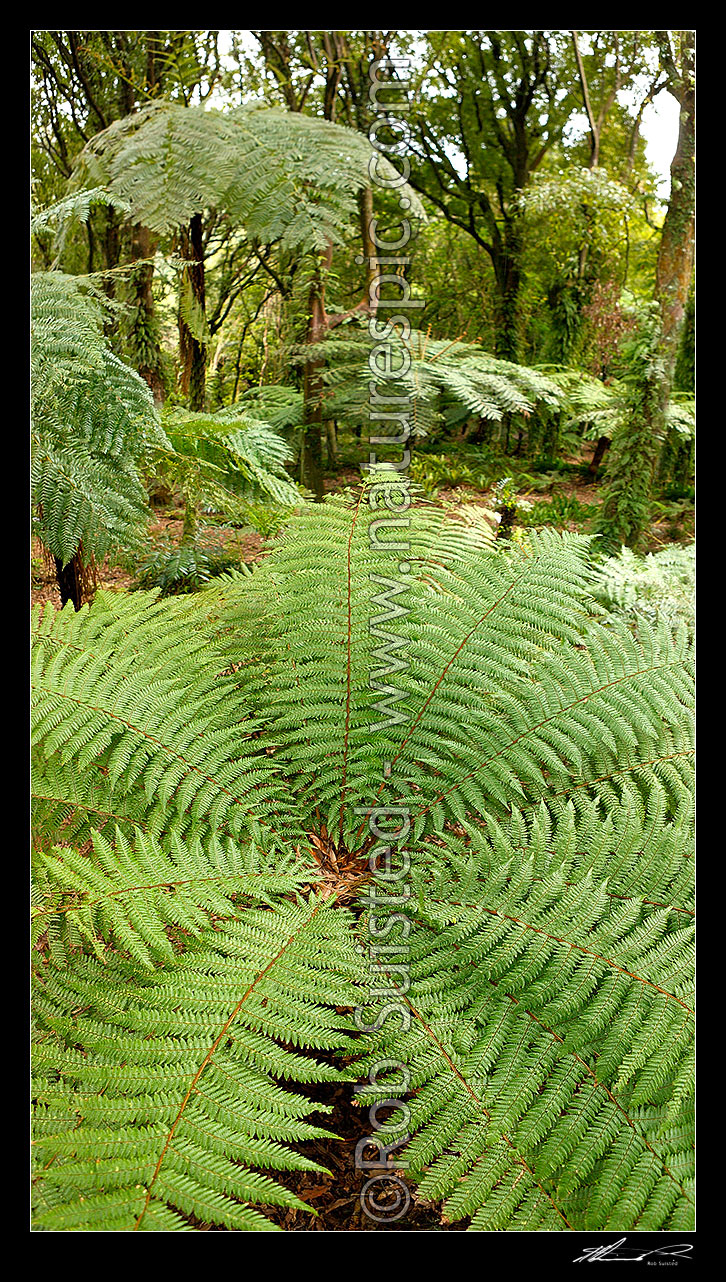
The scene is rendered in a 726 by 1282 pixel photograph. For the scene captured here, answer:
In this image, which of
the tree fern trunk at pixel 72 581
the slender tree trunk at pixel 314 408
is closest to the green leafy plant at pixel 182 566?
A: the tree fern trunk at pixel 72 581

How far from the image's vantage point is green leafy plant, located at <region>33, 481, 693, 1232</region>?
28.6 inches

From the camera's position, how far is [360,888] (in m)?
1.12

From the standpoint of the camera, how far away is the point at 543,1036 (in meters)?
0.84

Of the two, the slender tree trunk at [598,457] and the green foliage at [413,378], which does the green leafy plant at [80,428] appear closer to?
the green foliage at [413,378]

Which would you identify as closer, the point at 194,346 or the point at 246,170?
the point at 246,170

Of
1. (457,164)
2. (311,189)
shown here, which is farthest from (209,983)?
(457,164)

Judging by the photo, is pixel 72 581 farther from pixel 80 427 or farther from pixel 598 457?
pixel 598 457

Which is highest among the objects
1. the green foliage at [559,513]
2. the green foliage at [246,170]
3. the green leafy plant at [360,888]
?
the green foliage at [246,170]

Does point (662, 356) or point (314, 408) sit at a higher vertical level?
point (662, 356)

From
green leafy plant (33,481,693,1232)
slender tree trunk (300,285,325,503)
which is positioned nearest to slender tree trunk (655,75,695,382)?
slender tree trunk (300,285,325,503)

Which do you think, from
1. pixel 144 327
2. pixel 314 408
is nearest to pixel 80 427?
pixel 314 408

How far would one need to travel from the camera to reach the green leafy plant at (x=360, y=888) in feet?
2.39

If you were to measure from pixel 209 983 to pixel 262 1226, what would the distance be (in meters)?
0.24
